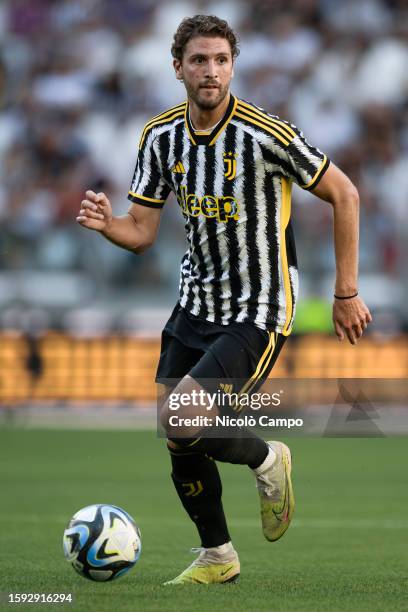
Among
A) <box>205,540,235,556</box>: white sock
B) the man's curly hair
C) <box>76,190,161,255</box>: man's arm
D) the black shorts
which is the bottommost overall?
<box>205,540,235,556</box>: white sock

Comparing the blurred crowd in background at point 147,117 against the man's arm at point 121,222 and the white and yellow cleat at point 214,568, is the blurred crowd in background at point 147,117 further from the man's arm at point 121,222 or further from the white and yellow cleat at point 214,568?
the white and yellow cleat at point 214,568

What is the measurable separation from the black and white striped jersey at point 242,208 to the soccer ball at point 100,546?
92cm

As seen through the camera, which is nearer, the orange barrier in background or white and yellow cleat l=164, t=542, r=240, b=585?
white and yellow cleat l=164, t=542, r=240, b=585

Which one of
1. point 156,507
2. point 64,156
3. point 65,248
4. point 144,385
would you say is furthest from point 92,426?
point 156,507

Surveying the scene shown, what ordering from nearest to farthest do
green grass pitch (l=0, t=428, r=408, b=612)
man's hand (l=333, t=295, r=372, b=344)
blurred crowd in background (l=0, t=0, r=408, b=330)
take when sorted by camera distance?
green grass pitch (l=0, t=428, r=408, b=612) < man's hand (l=333, t=295, r=372, b=344) < blurred crowd in background (l=0, t=0, r=408, b=330)

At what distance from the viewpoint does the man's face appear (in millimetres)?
4750

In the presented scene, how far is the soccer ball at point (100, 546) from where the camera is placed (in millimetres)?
4680

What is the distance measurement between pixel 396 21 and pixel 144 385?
20.1 feet

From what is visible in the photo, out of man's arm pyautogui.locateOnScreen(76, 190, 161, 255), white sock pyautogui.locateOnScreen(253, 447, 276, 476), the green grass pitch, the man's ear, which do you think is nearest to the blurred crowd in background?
the green grass pitch

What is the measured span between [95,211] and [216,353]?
79cm

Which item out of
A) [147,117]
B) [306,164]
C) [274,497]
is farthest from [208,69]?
[147,117]

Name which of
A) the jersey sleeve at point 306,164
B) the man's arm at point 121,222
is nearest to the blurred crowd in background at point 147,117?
the man's arm at point 121,222

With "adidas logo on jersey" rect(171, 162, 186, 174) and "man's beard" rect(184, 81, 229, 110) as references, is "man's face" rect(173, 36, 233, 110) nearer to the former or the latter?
"man's beard" rect(184, 81, 229, 110)

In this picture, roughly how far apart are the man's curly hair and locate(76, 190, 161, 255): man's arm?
69 centimetres
